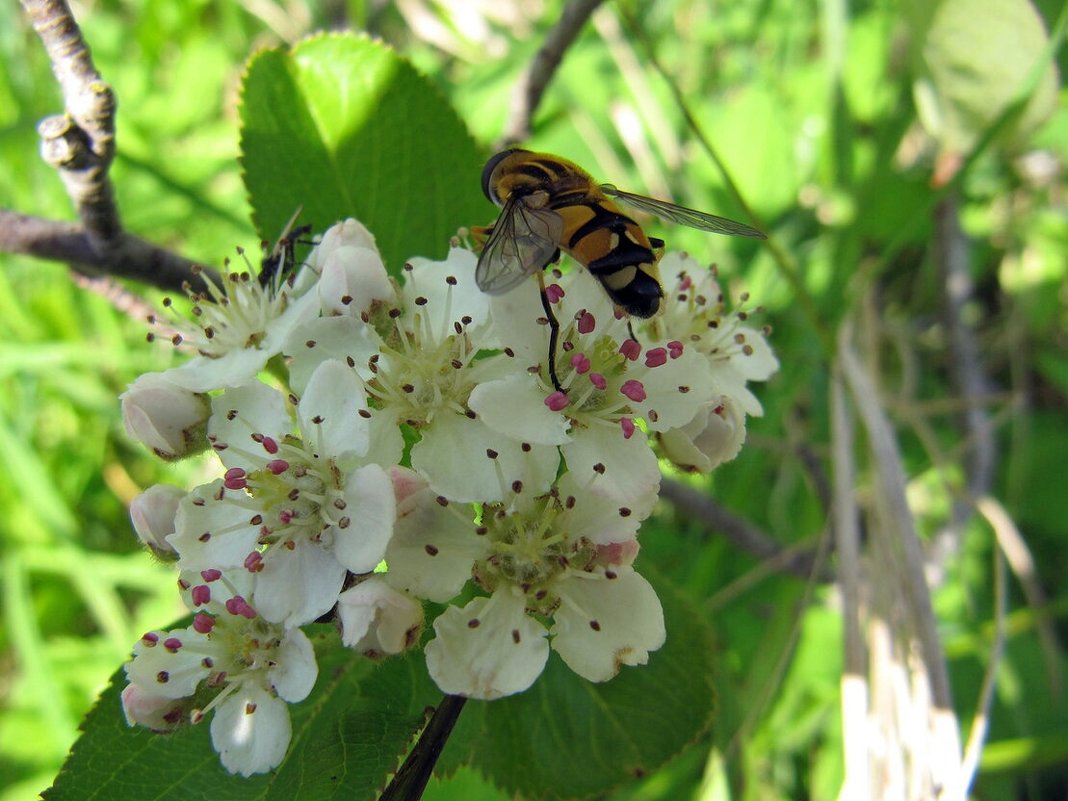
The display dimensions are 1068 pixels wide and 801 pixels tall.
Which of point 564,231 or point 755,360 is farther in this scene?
point 755,360

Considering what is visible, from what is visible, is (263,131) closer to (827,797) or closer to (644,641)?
(644,641)

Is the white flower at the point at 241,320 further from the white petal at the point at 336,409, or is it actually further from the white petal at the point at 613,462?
the white petal at the point at 613,462

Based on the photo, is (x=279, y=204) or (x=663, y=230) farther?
(x=663, y=230)

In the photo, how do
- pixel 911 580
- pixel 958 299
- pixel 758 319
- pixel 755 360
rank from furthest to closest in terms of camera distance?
pixel 958 299, pixel 758 319, pixel 911 580, pixel 755 360

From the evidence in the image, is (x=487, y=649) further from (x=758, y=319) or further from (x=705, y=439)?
(x=758, y=319)

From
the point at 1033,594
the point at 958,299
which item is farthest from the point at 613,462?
the point at 958,299

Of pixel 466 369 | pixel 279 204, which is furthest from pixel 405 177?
pixel 466 369
